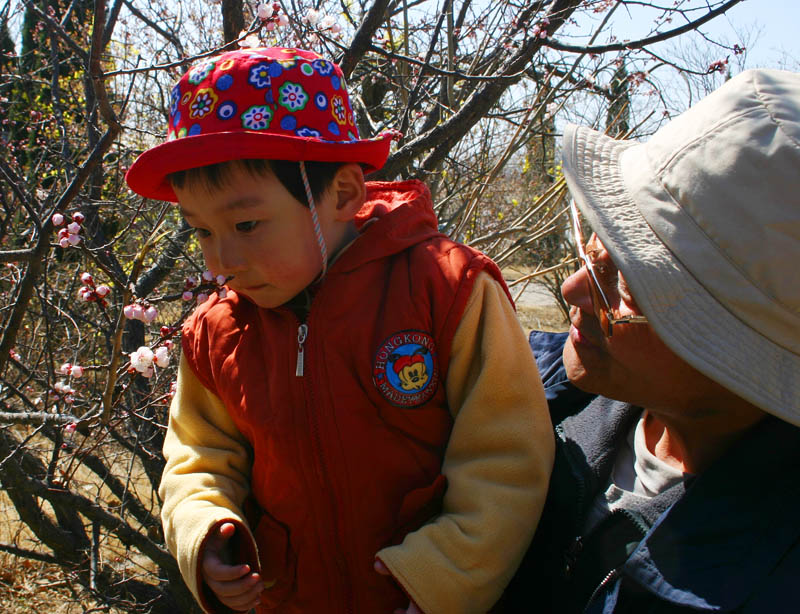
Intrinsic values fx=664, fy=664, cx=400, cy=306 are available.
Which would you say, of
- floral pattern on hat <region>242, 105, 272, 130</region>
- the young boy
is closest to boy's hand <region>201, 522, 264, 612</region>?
the young boy

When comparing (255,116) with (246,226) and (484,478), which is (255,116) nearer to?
(246,226)

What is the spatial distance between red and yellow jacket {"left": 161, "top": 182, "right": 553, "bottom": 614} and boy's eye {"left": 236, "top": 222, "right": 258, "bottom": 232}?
0.20 meters

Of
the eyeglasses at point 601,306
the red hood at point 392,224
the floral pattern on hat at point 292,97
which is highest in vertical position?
the floral pattern on hat at point 292,97

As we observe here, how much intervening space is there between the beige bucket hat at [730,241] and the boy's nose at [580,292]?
0.63 feet

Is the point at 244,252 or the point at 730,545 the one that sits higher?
the point at 244,252

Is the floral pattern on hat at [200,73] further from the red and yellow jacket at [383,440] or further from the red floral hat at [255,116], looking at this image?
the red and yellow jacket at [383,440]

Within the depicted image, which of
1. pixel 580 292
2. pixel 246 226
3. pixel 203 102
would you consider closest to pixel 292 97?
pixel 203 102

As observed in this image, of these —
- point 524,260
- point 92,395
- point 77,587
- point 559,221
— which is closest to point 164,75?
point 92,395

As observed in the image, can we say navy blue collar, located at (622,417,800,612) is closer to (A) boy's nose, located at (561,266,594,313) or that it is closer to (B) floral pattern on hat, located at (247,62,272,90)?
(A) boy's nose, located at (561,266,594,313)

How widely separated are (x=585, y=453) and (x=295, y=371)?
62cm

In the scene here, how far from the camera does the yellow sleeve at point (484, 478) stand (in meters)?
1.23

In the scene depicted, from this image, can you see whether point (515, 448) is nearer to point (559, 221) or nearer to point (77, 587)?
point (559, 221)

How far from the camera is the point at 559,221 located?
148 inches

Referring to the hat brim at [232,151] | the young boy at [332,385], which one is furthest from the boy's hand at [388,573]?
the hat brim at [232,151]
